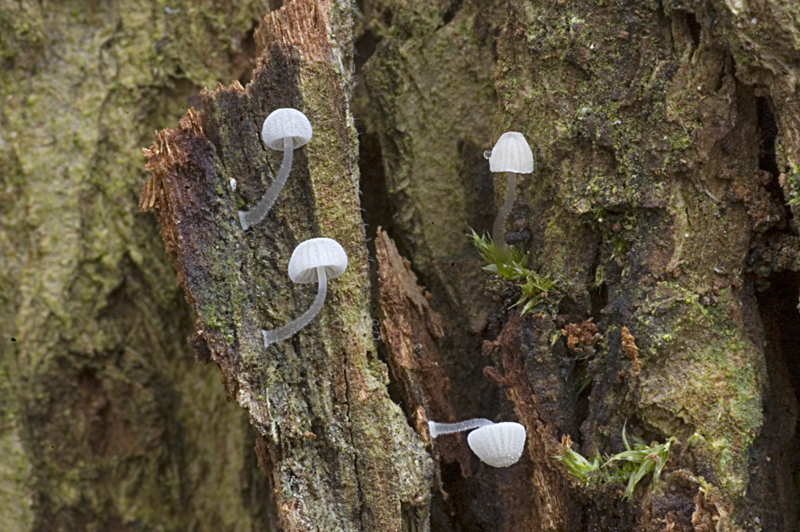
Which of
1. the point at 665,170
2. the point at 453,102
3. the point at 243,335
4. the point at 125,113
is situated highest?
the point at 125,113

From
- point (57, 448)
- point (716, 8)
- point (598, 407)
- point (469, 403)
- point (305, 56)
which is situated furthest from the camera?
point (57, 448)

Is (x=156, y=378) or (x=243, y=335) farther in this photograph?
(x=156, y=378)

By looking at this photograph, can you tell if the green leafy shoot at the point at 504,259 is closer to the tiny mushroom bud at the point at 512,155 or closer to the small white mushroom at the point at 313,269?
the tiny mushroom bud at the point at 512,155

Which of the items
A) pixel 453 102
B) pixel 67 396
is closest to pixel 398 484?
pixel 453 102

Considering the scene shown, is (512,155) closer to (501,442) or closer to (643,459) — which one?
(501,442)

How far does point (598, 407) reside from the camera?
3.03 metres

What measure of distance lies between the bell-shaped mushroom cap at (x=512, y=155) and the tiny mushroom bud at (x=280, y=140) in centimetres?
98

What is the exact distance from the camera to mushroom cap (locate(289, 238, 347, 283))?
3021 millimetres

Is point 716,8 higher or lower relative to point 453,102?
lower

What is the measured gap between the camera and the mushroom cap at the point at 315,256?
9.91ft

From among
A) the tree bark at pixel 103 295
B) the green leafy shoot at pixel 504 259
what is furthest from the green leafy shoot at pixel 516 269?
the tree bark at pixel 103 295

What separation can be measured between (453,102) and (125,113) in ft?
7.35

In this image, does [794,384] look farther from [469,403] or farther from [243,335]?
[243,335]

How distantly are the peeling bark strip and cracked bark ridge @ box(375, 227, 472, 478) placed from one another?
116mm
